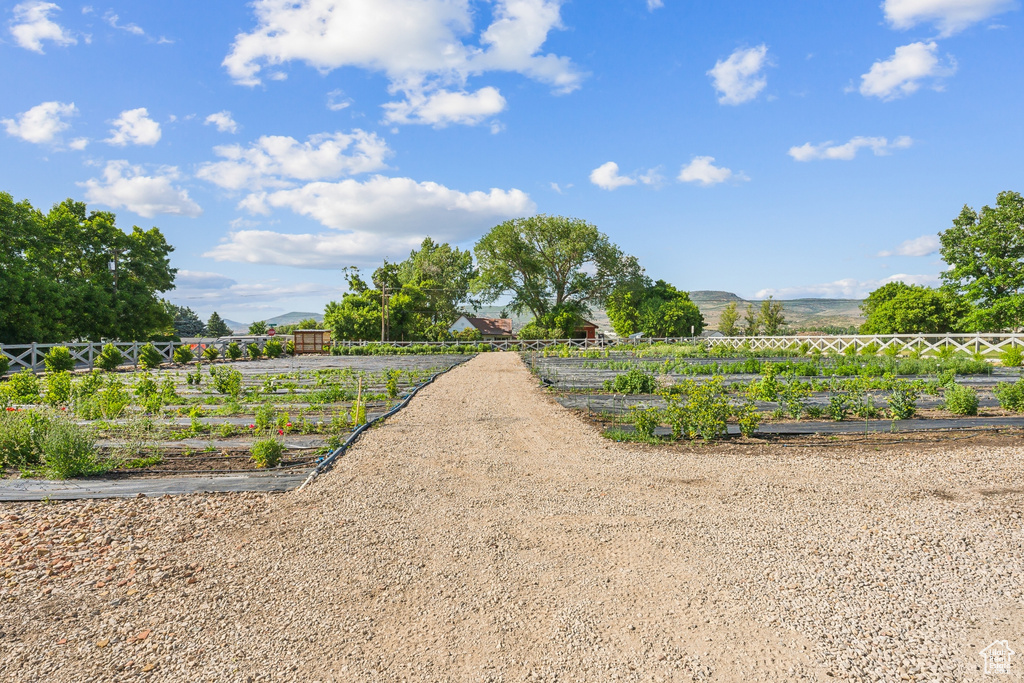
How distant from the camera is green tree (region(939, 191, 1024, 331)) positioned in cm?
3023

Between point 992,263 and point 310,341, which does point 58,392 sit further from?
point 992,263

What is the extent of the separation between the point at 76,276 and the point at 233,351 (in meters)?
10.8

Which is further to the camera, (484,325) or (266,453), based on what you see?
(484,325)

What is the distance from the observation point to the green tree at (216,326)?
79.0 meters

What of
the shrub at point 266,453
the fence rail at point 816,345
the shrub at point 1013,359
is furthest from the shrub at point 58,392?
the shrub at point 1013,359

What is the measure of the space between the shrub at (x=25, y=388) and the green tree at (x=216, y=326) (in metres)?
73.2

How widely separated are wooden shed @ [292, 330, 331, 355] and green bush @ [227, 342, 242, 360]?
10.7m

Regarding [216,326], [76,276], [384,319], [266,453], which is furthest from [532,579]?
[216,326]

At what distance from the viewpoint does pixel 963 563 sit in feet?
13.1

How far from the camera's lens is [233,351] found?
2975cm

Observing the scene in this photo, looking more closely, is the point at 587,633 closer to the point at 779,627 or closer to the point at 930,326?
the point at 779,627

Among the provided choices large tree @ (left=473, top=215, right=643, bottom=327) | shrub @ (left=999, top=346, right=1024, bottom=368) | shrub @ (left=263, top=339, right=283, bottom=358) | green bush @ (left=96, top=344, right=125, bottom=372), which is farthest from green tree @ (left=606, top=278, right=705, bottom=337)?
green bush @ (left=96, top=344, right=125, bottom=372)

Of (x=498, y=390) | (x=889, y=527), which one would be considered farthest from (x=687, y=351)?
(x=889, y=527)

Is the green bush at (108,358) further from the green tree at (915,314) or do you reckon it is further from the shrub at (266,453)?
the green tree at (915,314)
